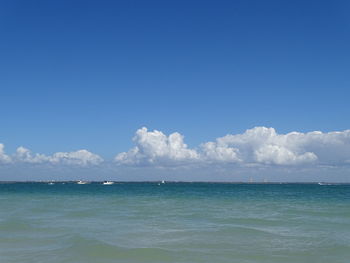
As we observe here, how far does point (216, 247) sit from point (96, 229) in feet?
28.1

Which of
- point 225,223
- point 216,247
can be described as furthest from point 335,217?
point 216,247

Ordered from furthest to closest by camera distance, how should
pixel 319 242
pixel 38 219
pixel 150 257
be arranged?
pixel 38 219 → pixel 319 242 → pixel 150 257

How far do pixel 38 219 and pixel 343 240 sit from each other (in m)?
20.8

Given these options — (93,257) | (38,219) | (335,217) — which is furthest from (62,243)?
(335,217)

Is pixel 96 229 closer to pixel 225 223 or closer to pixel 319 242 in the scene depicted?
pixel 225 223

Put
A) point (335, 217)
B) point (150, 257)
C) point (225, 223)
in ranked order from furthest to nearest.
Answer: point (335, 217)
point (225, 223)
point (150, 257)

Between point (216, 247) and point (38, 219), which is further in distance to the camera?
point (38, 219)

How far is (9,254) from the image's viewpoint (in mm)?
15047

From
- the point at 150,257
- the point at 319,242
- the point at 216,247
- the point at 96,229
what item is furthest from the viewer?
the point at 96,229

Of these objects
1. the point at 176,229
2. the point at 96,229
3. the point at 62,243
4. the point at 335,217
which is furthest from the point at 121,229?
the point at 335,217

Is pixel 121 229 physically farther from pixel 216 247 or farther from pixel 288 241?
pixel 288 241

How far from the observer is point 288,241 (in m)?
18.4

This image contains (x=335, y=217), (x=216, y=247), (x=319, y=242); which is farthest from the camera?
(x=335, y=217)

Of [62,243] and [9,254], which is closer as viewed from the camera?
[9,254]
